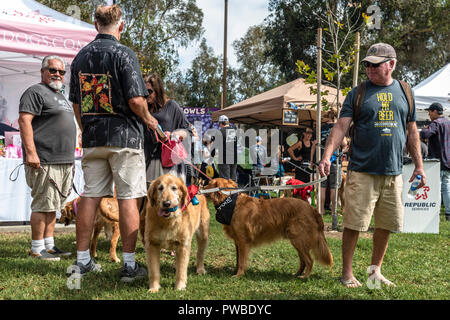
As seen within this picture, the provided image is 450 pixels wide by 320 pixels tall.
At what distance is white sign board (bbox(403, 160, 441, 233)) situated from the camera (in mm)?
6395

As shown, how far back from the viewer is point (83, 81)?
3.16 meters

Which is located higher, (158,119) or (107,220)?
(158,119)

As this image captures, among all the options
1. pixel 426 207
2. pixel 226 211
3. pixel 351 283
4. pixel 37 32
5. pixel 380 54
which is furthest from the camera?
pixel 426 207

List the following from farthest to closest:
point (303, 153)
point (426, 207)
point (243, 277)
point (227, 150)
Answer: point (303, 153) → point (227, 150) → point (426, 207) → point (243, 277)

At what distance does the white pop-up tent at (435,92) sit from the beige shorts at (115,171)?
9060 mm

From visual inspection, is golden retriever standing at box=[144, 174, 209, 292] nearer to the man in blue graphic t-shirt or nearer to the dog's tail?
the man in blue graphic t-shirt

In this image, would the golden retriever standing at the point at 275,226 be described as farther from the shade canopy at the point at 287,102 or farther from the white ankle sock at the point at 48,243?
the shade canopy at the point at 287,102

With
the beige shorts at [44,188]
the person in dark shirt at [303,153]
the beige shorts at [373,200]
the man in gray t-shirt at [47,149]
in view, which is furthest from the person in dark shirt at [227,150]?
the beige shorts at [373,200]

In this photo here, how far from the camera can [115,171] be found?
3152 mm

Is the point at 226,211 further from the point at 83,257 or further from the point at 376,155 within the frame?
the point at 376,155

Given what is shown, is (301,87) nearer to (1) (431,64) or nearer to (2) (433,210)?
(2) (433,210)

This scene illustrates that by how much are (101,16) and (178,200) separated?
1.74 m

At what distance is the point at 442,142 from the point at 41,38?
8036 millimetres

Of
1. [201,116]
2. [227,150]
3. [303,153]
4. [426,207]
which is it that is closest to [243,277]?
[426,207]
